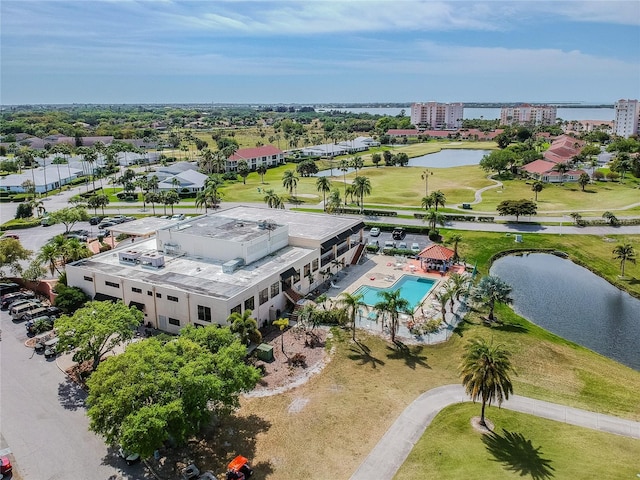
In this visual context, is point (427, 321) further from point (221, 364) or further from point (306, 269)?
point (221, 364)

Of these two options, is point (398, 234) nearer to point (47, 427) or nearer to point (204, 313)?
point (204, 313)

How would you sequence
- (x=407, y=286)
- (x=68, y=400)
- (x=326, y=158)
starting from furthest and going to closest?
1. (x=326, y=158)
2. (x=407, y=286)
3. (x=68, y=400)

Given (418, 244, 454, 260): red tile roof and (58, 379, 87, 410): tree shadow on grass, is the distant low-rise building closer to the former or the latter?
(418, 244, 454, 260): red tile roof

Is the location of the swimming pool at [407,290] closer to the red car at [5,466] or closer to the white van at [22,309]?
the red car at [5,466]

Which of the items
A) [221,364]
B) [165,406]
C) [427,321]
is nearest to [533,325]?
[427,321]

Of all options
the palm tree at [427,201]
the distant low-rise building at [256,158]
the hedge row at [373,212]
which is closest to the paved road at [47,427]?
the hedge row at [373,212]

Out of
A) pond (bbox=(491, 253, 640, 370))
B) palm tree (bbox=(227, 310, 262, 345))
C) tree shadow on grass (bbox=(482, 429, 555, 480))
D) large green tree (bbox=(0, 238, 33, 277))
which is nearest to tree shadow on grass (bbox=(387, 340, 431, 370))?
tree shadow on grass (bbox=(482, 429, 555, 480))
